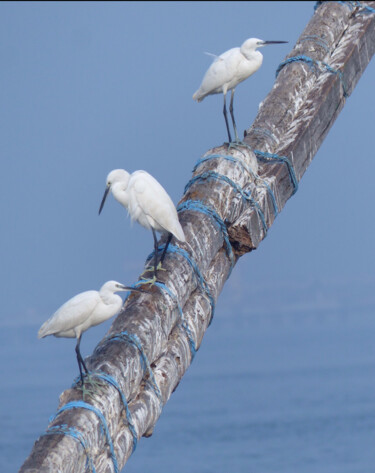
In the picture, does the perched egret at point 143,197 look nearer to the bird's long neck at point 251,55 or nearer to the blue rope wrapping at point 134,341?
the blue rope wrapping at point 134,341

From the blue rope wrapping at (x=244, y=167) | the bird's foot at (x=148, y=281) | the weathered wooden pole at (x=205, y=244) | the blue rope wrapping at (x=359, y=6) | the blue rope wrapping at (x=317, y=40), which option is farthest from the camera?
the blue rope wrapping at (x=359, y=6)

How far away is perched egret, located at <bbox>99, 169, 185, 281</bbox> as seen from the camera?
6.28 metres

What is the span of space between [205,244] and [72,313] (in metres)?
1.17

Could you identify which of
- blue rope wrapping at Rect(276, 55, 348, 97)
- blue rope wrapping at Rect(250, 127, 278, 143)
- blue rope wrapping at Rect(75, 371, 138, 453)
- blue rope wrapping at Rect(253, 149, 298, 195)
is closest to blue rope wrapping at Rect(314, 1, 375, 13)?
blue rope wrapping at Rect(276, 55, 348, 97)

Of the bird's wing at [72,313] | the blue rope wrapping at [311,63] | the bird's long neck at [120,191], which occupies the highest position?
the blue rope wrapping at [311,63]

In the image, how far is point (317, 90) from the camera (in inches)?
264

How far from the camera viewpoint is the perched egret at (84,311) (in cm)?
618

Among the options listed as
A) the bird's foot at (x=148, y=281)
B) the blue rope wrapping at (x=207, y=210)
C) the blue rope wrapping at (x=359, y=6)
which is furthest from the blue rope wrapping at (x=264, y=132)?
the bird's foot at (x=148, y=281)

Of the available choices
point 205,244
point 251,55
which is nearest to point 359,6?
point 251,55

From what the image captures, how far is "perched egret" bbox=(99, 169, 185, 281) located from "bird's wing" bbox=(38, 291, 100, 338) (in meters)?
0.53

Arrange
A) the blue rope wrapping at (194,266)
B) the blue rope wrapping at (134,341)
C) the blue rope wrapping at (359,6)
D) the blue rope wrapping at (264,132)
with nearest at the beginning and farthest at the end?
1. the blue rope wrapping at (134,341)
2. the blue rope wrapping at (194,266)
3. the blue rope wrapping at (264,132)
4. the blue rope wrapping at (359,6)

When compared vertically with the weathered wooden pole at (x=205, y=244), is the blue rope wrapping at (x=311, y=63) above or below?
above

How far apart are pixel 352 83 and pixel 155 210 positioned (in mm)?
1773

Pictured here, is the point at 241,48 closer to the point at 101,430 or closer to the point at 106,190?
the point at 106,190
